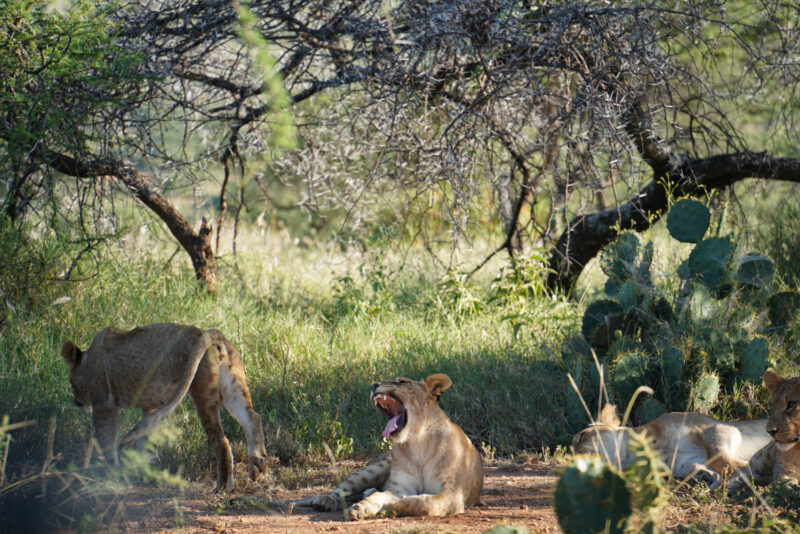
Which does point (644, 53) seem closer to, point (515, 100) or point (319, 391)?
point (515, 100)

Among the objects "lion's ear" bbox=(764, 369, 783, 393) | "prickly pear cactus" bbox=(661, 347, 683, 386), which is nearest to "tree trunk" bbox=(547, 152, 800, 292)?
"prickly pear cactus" bbox=(661, 347, 683, 386)

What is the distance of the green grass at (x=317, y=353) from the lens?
562 centimetres

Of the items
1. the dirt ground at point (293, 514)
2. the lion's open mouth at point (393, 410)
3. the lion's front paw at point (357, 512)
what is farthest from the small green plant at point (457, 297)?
the lion's front paw at point (357, 512)

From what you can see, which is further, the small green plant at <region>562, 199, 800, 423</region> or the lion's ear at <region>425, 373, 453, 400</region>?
the small green plant at <region>562, 199, 800, 423</region>

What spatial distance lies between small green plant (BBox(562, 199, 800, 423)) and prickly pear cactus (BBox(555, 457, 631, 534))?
96.2 inches

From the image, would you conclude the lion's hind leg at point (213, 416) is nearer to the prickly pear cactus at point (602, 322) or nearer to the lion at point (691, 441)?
the lion at point (691, 441)

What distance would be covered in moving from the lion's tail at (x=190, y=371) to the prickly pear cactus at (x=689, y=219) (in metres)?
3.06

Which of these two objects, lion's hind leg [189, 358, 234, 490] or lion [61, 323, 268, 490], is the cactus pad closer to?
lion [61, 323, 268, 490]

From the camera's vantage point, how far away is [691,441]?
478 centimetres

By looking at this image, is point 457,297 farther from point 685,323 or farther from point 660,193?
point 685,323

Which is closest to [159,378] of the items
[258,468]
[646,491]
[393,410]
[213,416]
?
[213,416]

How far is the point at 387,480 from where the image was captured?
461 centimetres

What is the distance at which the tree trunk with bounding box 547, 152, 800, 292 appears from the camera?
7550mm

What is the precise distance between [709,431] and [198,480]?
9.48ft
